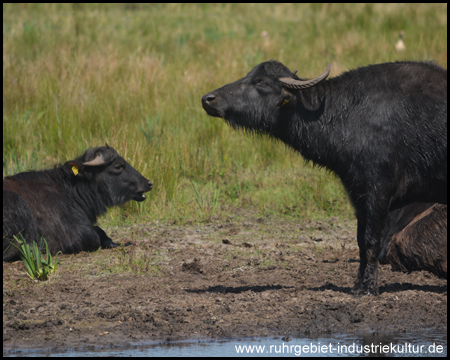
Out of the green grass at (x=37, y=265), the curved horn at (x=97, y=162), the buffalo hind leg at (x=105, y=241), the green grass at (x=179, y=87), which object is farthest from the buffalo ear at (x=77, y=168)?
the green grass at (x=37, y=265)

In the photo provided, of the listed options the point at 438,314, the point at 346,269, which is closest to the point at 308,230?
the point at 346,269

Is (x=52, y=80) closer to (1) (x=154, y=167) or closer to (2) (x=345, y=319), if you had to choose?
(1) (x=154, y=167)

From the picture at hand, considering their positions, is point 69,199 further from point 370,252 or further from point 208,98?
point 370,252

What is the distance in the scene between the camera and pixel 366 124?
5.57m

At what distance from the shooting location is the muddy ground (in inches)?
193

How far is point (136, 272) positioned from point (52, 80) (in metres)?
6.39

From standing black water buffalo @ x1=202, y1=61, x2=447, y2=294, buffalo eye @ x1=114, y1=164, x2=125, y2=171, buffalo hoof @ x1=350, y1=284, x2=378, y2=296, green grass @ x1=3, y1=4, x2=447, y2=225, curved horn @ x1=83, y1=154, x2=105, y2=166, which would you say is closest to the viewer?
standing black water buffalo @ x1=202, y1=61, x2=447, y2=294

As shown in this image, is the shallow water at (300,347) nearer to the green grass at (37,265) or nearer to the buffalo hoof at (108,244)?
the green grass at (37,265)

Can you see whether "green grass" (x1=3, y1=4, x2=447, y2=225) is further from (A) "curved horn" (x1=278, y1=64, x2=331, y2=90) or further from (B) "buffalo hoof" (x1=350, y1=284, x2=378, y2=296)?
(B) "buffalo hoof" (x1=350, y1=284, x2=378, y2=296)

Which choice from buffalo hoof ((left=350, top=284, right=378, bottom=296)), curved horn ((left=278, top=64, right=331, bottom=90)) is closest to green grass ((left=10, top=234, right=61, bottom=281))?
curved horn ((left=278, top=64, right=331, bottom=90))

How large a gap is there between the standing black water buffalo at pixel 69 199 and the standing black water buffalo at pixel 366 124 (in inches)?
95.4

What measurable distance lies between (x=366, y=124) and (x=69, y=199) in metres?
3.95

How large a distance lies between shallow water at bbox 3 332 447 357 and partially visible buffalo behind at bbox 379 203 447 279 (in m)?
1.44

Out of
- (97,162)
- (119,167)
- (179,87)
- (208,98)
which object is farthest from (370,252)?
(179,87)
